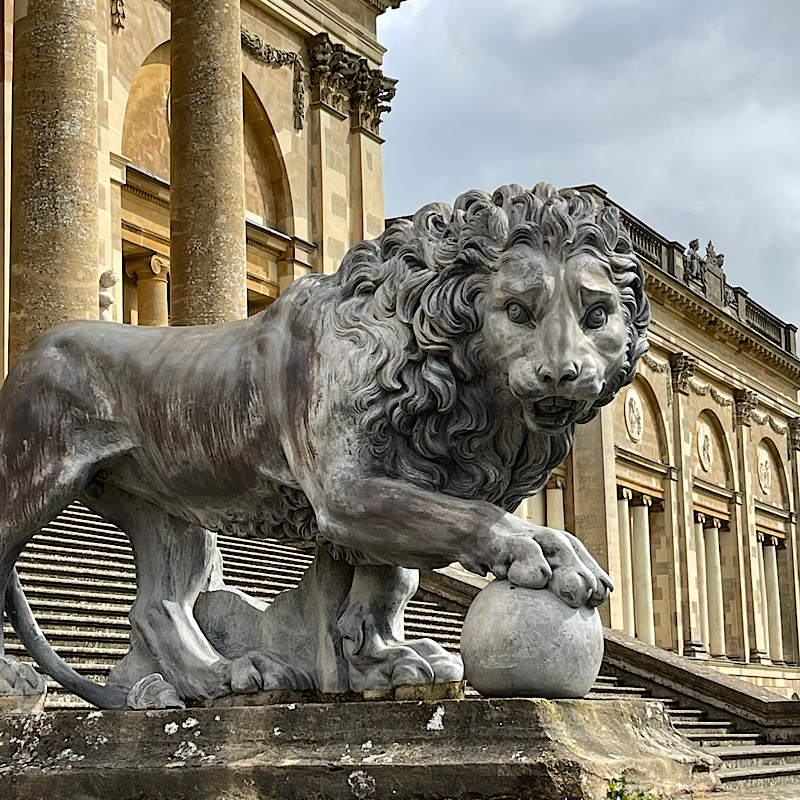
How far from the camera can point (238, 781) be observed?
408 cm

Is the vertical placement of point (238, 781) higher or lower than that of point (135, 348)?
lower

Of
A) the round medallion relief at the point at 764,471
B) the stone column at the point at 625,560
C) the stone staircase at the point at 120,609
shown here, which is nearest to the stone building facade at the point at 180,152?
the stone staircase at the point at 120,609

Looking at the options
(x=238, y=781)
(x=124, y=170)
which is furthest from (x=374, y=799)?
(x=124, y=170)

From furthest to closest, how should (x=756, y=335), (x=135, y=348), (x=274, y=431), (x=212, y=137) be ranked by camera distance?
(x=756, y=335) → (x=212, y=137) → (x=135, y=348) → (x=274, y=431)

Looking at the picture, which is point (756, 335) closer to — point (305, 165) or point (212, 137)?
point (305, 165)

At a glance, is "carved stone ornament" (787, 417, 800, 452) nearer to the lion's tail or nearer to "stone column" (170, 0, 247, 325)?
"stone column" (170, 0, 247, 325)

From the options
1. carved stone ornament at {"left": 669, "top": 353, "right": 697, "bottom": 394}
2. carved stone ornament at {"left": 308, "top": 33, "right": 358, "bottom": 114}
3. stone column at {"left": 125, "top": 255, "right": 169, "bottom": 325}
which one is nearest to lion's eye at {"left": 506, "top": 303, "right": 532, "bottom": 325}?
stone column at {"left": 125, "top": 255, "right": 169, "bottom": 325}

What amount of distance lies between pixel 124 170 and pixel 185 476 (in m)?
17.1

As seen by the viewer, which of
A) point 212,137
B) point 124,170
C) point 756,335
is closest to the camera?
point 212,137

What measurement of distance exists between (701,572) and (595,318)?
40.3 m

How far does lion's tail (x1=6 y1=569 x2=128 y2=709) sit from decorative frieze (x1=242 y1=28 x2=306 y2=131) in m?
20.8

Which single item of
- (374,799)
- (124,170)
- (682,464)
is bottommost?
(374,799)

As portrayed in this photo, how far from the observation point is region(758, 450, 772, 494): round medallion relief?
4897 centimetres

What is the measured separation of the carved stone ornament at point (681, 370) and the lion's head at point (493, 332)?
36891mm
